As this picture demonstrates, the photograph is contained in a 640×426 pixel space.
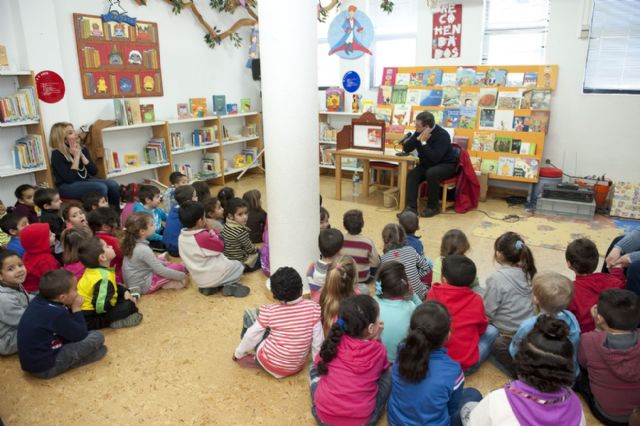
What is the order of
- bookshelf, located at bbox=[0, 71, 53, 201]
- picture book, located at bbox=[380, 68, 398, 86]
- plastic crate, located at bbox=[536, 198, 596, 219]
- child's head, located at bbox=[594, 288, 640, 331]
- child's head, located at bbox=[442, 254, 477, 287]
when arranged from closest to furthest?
child's head, located at bbox=[594, 288, 640, 331], child's head, located at bbox=[442, 254, 477, 287], bookshelf, located at bbox=[0, 71, 53, 201], plastic crate, located at bbox=[536, 198, 596, 219], picture book, located at bbox=[380, 68, 398, 86]

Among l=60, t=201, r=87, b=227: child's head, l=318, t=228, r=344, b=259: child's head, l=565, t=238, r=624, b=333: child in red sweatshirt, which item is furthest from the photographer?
A: l=60, t=201, r=87, b=227: child's head

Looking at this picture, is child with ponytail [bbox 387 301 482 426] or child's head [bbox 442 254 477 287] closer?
child with ponytail [bbox 387 301 482 426]

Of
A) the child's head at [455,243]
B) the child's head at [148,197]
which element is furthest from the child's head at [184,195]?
the child's head at [455,243]

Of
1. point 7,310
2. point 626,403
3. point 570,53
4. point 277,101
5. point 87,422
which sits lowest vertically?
point 87,422

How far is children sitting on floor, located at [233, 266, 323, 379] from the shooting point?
2.40 meters

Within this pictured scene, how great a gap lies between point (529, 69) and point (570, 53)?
0.49 meters

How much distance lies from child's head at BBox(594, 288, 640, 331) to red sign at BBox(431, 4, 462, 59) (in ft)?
17.1

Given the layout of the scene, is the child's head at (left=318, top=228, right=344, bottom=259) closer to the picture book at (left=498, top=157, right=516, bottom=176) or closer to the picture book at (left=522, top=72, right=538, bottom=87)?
the picture book at (left=498, top=157, right=516, bottom=176)

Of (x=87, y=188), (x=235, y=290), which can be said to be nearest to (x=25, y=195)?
(x=87, y=188)

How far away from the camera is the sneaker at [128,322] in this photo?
10.6ft

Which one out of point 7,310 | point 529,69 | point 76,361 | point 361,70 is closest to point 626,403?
point 76,361

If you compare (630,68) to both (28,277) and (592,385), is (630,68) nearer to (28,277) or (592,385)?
(592,385)

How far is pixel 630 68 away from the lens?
18.5 ft

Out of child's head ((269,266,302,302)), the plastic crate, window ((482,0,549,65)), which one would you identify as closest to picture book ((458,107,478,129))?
window ((482,0,549,65))
